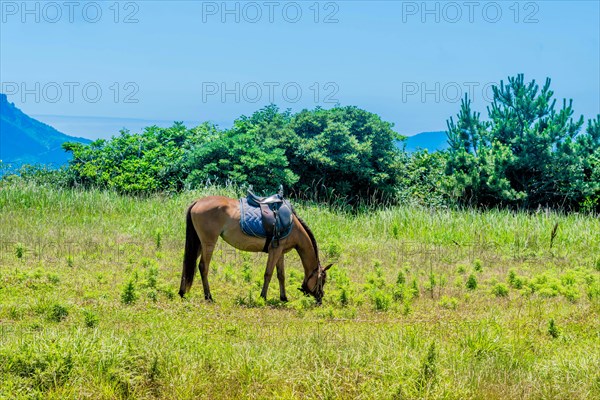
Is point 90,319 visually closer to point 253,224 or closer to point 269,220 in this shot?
point 253,224

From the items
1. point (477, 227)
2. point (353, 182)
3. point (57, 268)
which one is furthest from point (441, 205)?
point (57, 268)

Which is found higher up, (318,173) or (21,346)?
(318,173)

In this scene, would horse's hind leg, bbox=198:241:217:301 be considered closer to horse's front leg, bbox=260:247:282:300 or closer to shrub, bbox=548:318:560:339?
horse's front leg, bbox=260:247:282:300

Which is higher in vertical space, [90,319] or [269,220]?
[269,220]

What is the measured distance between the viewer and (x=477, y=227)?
1802 centimetres

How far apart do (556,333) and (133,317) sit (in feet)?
17.6

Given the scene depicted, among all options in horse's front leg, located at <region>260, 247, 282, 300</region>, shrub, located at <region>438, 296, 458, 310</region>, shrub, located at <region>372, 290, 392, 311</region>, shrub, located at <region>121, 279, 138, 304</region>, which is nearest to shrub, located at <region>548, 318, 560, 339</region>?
shrub, located at <region>438, 296, 458, 310</region>

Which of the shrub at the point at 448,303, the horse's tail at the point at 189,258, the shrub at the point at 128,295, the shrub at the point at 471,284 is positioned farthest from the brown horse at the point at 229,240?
the shrub at the point at 471,284

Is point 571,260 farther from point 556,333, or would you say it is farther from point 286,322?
point 286,322

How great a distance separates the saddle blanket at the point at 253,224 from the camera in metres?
11.0

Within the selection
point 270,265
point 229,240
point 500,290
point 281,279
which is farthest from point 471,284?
point 229,240

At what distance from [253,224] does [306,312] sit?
1.52m

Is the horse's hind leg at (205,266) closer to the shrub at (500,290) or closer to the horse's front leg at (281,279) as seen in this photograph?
the horse's front leg at (281,279)

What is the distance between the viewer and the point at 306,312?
10453mm
